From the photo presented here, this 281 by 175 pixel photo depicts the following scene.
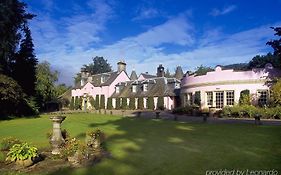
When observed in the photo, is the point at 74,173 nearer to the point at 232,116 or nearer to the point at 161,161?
the point at 161,161

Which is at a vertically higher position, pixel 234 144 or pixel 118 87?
pixel 118 87

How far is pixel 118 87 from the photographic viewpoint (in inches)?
2395

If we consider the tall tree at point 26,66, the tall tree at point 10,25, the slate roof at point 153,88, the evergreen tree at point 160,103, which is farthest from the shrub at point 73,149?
the evergreen tree at point 160,103

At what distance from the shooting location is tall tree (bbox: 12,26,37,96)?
37375 millimetres

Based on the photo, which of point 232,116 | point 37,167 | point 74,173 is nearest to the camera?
point 74,173

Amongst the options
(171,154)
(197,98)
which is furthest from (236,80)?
(171,154)

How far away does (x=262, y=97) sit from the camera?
1254 inches

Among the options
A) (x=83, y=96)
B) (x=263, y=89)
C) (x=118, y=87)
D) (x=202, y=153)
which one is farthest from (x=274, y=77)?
(x=83, y=96)

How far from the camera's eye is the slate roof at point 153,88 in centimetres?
4866

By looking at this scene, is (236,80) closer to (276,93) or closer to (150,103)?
(276,93)

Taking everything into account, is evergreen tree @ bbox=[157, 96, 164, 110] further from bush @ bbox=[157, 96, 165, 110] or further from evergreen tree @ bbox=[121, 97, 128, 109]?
evergreen tree @ bbox=[121, 97, 128, 109]

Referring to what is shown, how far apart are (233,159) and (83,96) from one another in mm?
59397

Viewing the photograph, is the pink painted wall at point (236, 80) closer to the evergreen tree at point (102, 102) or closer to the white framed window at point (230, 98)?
the white framed window at point (230, 98)

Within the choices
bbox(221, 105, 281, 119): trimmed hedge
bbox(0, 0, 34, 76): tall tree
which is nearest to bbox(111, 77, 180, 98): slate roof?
bbox(221, 105, 281, 119): trimmed hedge
